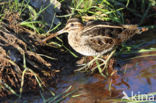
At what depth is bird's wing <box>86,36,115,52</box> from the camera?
5113 mm

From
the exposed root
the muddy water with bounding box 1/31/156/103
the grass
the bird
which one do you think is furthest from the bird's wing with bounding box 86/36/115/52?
the exposed root

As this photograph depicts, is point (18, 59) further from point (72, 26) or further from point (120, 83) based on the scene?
point (120, 83)

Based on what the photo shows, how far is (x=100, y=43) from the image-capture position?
202 inches

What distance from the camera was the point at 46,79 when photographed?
489 cm

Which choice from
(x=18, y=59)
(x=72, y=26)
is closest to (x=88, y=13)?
(x=72, y=26)

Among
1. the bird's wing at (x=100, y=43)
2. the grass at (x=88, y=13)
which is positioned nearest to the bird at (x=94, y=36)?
the bird's wing at (x=100, y=43)

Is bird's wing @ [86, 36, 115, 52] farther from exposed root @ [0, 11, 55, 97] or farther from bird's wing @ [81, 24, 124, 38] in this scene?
exposed root @ [0, 11, 55, 97]

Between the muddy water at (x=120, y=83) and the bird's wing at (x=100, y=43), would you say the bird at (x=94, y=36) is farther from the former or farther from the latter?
the muddy water at (x=120, y=83)

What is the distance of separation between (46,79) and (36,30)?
0.85 metres

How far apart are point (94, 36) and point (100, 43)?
0.16 meters

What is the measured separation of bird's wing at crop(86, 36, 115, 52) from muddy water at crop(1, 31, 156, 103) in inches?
17.6

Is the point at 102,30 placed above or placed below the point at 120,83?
above

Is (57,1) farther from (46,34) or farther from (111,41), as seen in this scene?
(111,41)

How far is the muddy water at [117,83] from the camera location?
4.63 m
